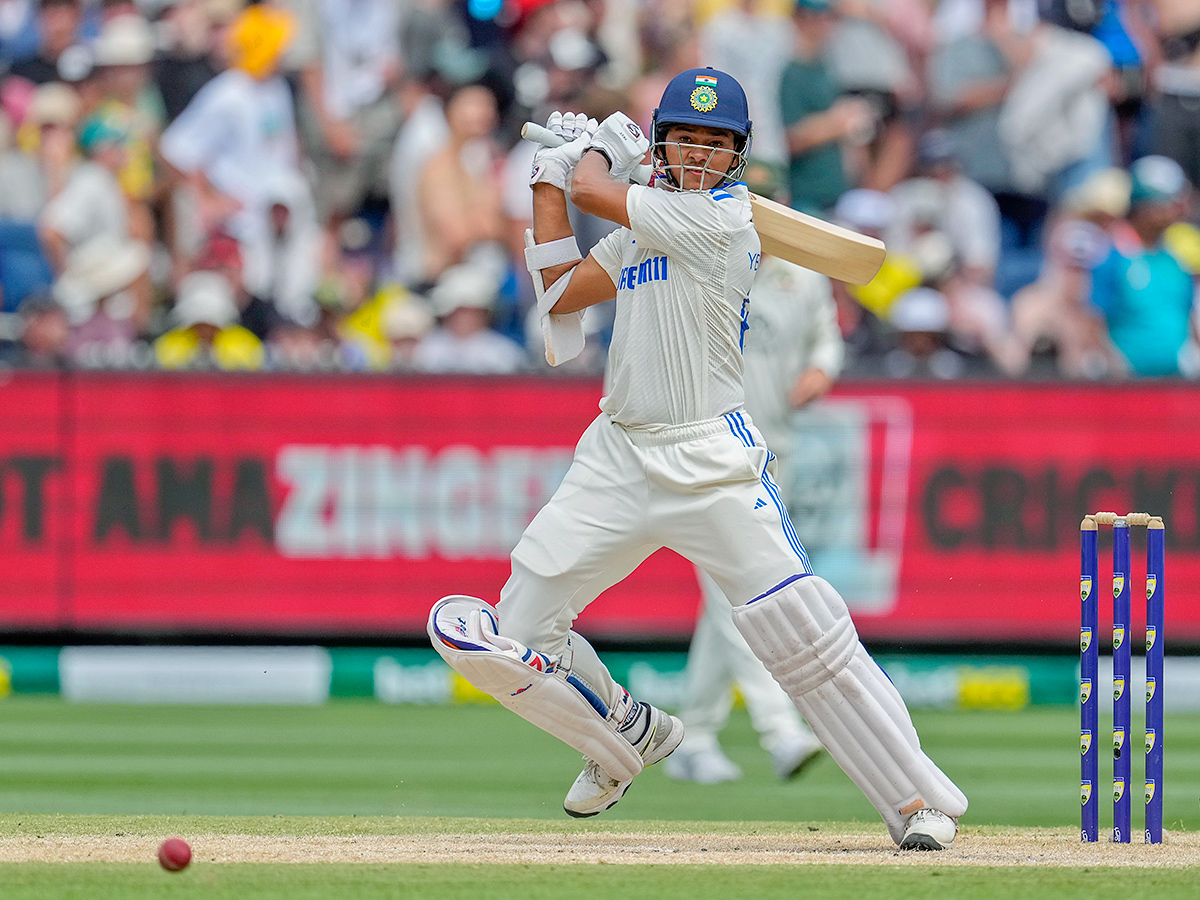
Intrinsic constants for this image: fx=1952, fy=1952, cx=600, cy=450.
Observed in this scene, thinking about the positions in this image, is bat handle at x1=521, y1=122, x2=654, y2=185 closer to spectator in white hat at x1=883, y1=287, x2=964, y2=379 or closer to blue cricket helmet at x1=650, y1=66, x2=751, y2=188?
blue cricket helmet at x1=650, y1=66, x2=751, y2=188

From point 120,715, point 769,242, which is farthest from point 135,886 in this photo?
point 120,715

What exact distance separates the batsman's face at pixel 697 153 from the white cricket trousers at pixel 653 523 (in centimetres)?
66

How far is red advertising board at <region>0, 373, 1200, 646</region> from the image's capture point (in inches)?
386

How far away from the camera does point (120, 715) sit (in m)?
9.34

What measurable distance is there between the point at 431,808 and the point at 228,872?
5.77 feet

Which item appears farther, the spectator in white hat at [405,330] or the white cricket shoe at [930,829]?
the spectator in white hat at [405,330]

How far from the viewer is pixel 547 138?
17.7ft

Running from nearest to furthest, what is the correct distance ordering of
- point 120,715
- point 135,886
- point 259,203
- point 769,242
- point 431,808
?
point 135,886, point 769,242, point 431,808, point 120,715, point 259,203

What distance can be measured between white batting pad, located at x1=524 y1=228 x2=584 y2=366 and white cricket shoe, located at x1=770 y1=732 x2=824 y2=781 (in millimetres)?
2226

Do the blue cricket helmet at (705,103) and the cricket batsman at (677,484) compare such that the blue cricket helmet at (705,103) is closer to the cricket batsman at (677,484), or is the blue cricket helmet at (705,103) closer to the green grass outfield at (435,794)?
the cricket batsman at (677,484)

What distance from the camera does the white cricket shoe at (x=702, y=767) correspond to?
24.5 feet

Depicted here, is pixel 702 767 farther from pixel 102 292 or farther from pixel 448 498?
pixel 102 292

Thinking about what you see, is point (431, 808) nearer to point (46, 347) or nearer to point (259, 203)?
point (46, 347)

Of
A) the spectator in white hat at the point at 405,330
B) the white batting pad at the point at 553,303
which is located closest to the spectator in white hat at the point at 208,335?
the spectator in white hat at the point at 405,330
